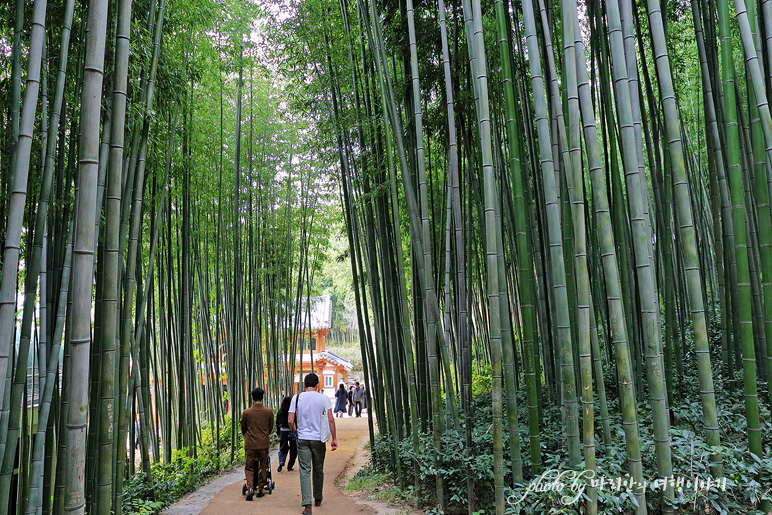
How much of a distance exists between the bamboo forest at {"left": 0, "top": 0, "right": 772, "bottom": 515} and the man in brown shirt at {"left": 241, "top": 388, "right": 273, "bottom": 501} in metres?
0.18

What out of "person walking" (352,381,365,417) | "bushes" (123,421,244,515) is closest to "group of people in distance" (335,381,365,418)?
"person walking" (352,381,365,417)

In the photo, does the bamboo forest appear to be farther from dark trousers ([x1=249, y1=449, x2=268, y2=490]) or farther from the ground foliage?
dark trousers ([x1=249, y1=449, x2=268, y2=490])

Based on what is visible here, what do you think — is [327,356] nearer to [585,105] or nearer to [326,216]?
[326,216]

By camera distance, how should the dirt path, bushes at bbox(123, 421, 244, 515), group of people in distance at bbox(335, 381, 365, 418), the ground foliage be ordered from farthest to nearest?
group of people in distance at bbox(335, 381, 365, 418) < the dirt path < bushes at bbox(123, 421, 244, 515) < the ground foliage

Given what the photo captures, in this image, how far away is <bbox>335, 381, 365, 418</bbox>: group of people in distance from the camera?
10523mm

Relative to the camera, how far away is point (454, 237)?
3.32 metres

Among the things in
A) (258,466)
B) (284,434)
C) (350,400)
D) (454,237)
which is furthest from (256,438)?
(350,400)

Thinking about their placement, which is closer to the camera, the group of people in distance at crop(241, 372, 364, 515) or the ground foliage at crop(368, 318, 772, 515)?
the ground foliage at crop(368, 318, 772, 515)

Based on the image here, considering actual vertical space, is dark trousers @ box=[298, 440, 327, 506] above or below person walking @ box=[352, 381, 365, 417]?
above

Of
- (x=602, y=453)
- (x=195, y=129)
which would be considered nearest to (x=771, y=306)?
(x=602, y=453)

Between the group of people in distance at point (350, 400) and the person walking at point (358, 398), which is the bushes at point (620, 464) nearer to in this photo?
the group of people in distance at point (350, 400)

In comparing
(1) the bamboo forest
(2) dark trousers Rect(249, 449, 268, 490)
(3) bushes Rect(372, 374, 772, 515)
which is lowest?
(2) dark trousers Rect(249, 449, 268, 490)

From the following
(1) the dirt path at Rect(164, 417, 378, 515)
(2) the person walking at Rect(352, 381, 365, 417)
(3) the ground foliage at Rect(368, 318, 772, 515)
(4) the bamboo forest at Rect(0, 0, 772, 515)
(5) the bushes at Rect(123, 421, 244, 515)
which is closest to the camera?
(4) the bamboo forest at Rect(0, 0, 772, 515)

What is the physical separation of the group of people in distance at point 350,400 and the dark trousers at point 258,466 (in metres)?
6.44
